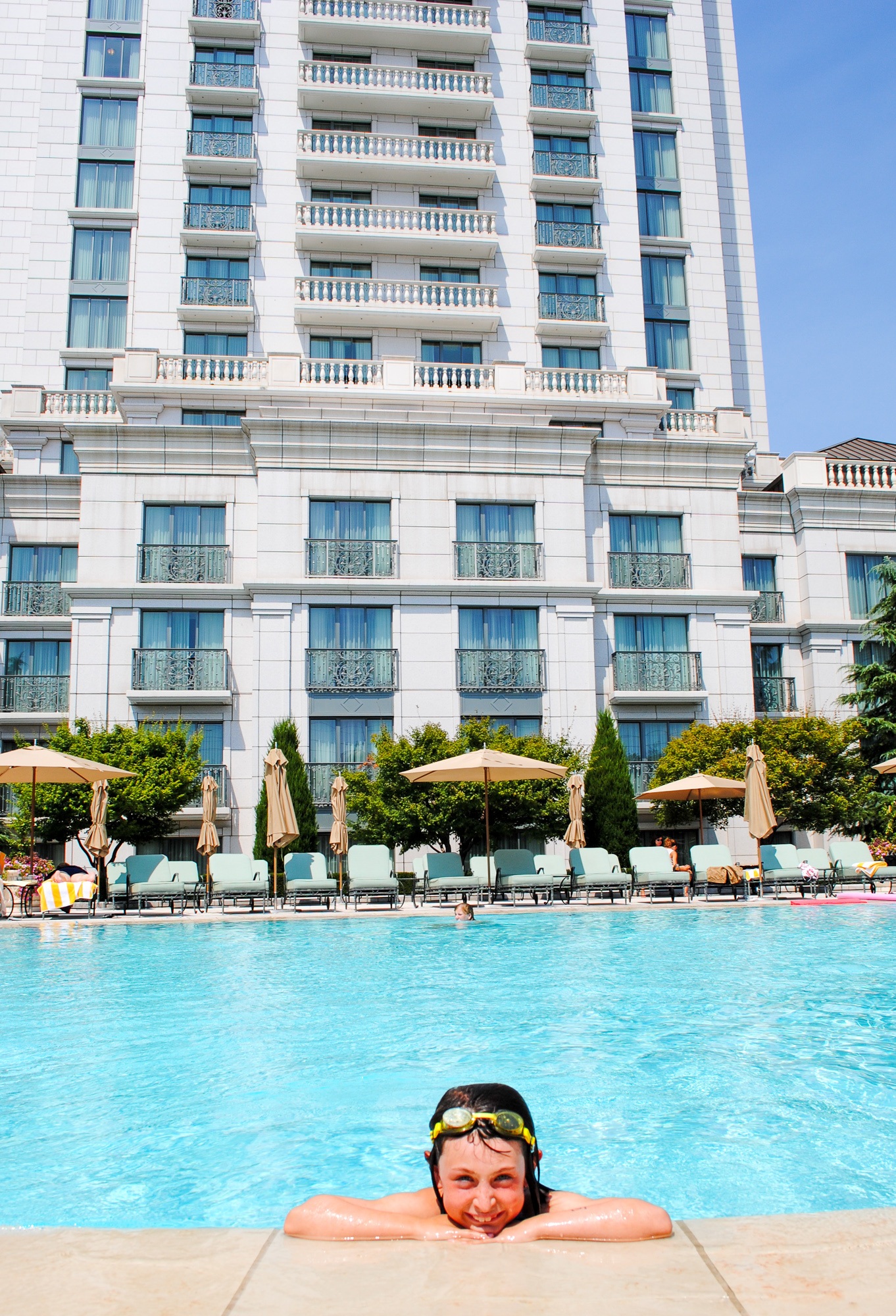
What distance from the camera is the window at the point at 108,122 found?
34250 mm

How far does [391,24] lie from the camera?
34469 mm

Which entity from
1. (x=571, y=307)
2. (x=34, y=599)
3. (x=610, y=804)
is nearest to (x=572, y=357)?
(x=571, y=307)

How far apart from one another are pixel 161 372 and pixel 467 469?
9.54 metres

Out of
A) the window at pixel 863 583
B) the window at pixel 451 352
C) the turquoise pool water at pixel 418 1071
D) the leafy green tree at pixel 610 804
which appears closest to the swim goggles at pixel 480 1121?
the turquoise pool water at pixel 418 1071

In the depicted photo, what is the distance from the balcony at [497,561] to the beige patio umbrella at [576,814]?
743 cm

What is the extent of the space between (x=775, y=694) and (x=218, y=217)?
75.8 feet

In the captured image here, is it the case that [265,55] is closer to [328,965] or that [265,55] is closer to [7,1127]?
[328,965]

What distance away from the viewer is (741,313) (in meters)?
39.2

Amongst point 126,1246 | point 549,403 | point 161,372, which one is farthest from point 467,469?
point 126,1246

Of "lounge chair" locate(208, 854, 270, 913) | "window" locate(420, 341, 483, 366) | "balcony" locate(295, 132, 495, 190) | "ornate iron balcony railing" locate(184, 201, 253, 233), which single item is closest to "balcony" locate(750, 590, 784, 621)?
"window" locate(420, 341, 483, 366)

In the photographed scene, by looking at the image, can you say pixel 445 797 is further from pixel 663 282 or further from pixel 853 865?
pixel 663 282

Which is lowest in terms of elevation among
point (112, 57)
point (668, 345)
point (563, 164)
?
point (668, 345)

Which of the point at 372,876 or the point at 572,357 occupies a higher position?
the point at 572,357

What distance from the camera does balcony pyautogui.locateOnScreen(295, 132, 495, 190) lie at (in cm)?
3303
